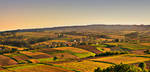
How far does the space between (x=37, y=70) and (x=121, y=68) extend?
137ft

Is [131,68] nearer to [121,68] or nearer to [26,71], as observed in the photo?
[121,68]

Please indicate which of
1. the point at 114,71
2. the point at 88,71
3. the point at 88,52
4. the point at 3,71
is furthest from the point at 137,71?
the point at 88,52

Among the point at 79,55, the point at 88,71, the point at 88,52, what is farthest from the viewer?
the point at 88,52

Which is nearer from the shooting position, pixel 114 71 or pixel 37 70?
pixel 114 71

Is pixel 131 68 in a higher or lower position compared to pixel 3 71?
higher

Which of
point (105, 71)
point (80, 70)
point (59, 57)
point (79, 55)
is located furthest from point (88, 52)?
point (105, 71)

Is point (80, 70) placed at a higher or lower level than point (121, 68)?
lower

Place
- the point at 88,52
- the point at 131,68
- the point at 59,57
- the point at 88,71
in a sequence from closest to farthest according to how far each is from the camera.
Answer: the point at 131,68, the point at 88,71, the point at 59,57, the point at 88,52

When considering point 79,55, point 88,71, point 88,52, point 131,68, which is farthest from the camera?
point 88,52

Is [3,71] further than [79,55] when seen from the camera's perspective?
No

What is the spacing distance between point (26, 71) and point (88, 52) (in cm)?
7267

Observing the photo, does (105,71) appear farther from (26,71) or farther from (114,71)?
(26,71)

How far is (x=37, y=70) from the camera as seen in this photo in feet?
263

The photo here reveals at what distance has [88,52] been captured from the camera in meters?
145
